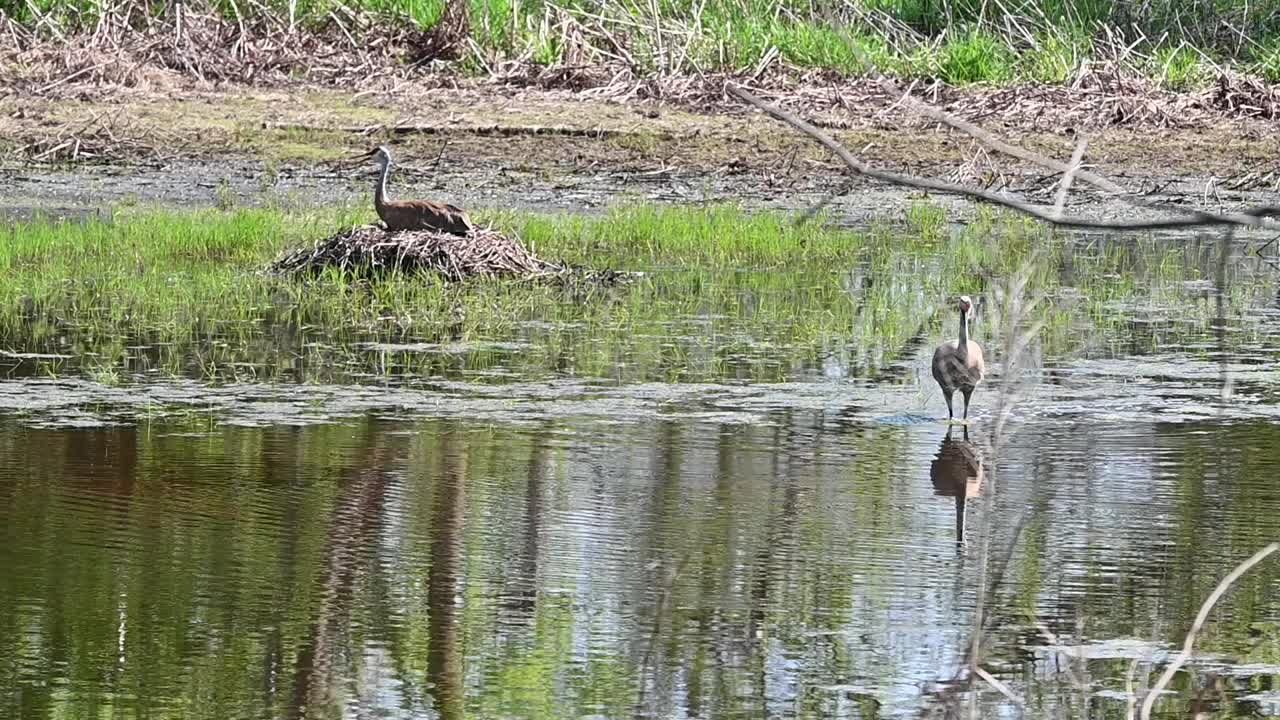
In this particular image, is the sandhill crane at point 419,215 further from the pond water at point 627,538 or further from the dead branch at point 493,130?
the dead branch at point 493,130

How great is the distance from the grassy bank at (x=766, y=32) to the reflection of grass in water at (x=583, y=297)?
3.35 metres

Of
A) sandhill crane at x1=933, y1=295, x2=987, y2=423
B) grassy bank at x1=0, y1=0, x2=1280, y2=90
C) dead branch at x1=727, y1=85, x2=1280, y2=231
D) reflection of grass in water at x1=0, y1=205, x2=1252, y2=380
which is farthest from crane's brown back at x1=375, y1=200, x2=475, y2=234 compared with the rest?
dead branch at x1=727, y1=85, x2=1280, y2=231

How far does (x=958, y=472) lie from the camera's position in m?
7.56

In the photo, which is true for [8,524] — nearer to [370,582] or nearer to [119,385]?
[370,582]

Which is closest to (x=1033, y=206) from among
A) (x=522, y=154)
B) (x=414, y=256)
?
(x=414, y=256)

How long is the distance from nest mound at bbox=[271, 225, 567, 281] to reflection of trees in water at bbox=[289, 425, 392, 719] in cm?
391

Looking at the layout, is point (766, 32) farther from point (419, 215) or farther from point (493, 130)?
point (419, 215)

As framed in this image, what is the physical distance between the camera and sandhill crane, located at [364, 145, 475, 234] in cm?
1185

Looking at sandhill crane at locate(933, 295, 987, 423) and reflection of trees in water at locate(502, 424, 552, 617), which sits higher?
sandhill crane at locate(933, 295, 987, 423)

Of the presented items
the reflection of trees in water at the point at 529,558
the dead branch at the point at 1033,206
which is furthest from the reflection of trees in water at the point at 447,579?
the dead branch at the point at 1033,206

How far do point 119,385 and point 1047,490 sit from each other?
353 centimetres

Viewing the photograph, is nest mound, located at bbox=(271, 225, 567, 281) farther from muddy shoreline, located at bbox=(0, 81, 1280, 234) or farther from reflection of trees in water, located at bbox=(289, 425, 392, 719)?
reflection of trees in water, located at bbox=(289, 425, 392, 719)

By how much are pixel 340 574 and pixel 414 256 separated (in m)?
5.97

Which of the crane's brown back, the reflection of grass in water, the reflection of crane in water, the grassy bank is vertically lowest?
the reflection of crane in water
